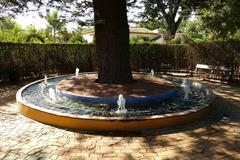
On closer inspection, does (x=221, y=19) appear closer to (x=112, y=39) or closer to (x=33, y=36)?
(x=33, y=36)

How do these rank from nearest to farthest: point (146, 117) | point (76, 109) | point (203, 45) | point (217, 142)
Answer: point (217, 142)
point (146, 117)
point (76, 109)
point (203, 45)

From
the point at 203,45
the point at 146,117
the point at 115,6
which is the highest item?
the point at 115,6

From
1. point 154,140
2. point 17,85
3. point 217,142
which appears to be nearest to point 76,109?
point 154,140

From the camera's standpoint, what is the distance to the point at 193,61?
16578mm

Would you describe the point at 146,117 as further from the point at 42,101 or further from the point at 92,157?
the point at 42,101

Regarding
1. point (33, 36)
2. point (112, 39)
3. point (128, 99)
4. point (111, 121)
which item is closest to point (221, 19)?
point (33, 36)

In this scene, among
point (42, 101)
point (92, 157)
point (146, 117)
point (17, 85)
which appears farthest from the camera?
point (17, 85)

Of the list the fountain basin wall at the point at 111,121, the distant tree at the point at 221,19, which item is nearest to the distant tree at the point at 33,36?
the distant tree at the point at 221,19

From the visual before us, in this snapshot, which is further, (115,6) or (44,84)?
(44,84)

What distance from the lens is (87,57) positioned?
56.2ft

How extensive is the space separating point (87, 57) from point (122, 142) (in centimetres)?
1180

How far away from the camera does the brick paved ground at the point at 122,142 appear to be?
17.1 ft

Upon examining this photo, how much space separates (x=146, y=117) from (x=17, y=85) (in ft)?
27.9

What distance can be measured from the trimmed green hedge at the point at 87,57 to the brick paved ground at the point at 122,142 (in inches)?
277
